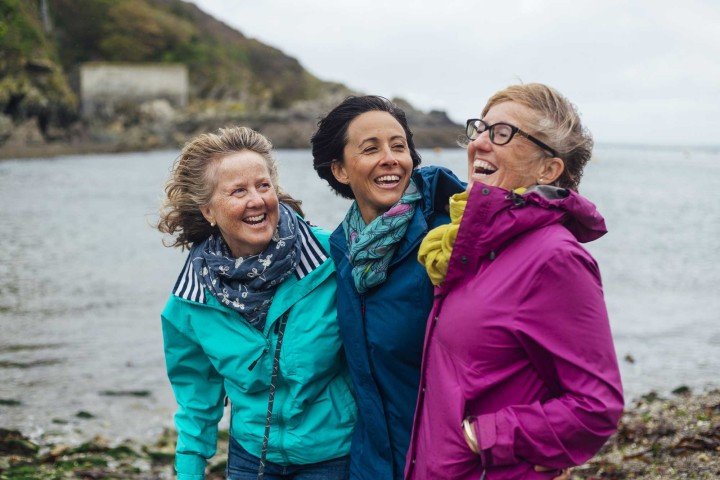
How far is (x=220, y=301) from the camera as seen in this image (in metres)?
3.48

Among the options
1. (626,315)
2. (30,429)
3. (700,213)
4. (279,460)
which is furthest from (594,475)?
(700,213)

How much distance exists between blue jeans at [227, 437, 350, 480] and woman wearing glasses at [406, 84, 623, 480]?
2.69 ft

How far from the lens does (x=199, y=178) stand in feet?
12.2

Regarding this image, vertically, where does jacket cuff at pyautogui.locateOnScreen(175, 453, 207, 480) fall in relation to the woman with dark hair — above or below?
below

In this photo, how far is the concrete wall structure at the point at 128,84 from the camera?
326 feet

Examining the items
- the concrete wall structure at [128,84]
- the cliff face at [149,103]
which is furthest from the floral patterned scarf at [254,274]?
the concrete wall structure at [128,84]

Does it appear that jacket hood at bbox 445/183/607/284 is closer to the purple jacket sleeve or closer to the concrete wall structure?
the purple jacket sleeve

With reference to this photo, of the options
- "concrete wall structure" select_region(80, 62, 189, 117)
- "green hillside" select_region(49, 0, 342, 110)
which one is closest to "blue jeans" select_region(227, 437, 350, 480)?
"concrete wall structure" select_region(80, 62, 189, 117)

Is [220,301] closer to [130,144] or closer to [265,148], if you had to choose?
[265,148]

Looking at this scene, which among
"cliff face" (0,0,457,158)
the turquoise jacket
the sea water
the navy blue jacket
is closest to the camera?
the navy blue jacket

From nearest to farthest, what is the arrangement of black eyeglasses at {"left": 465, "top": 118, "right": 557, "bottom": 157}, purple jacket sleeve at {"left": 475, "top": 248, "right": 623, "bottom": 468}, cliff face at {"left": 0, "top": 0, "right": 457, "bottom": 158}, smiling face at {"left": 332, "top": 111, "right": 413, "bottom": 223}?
purple jacket sleeve at {"left": 475, "top": 248, "right": 623, "bottom": 468}
black eyeglasses at {"left": 465, "top": 118, "right": 557, "bottom": 157}
smiling face at {"left": 332, "top": 111, "right": 413, "bottom": 223}
cliff face at {"left": 0, "top": 0, "right": 457, "bottom": 158}

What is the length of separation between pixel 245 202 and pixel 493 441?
5.71 feet

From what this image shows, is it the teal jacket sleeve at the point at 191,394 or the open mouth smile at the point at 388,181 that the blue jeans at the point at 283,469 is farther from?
the open mouth smile at the point at 388,181

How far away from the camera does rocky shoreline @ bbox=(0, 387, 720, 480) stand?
584cm
